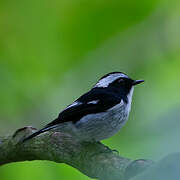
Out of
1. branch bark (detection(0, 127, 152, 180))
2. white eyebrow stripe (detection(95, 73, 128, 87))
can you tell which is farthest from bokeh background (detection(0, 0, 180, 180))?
white eyebrow stripe (detection(95, 73, 128, 87))

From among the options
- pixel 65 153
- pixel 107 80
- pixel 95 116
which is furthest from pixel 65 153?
pixel 107 80

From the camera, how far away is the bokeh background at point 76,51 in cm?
272

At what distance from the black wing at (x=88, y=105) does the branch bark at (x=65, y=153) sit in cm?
18

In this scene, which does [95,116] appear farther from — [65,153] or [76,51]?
[76,51]

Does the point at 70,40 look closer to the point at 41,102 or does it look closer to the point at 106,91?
the point at 41,102

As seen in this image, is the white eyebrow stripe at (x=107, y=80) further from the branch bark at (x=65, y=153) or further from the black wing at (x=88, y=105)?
the branch bark at (x=65, y=153)

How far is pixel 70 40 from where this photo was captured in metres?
2.95

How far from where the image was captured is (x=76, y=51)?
9.10ft

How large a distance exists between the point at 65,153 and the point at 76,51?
90 centimetres

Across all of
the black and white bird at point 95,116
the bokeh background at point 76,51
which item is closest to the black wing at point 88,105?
the black and white bird at point 95,116

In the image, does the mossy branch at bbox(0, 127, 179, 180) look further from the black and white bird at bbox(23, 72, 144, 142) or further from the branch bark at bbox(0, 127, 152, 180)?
the black and white bird at bbox(23, 72, 144, 142)

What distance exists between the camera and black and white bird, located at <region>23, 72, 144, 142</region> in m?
3.41

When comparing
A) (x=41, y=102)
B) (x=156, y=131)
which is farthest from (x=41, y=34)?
(x=156, y=131)

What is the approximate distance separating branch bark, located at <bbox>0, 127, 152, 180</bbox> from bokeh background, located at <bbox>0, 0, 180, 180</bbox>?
0.09 metres
